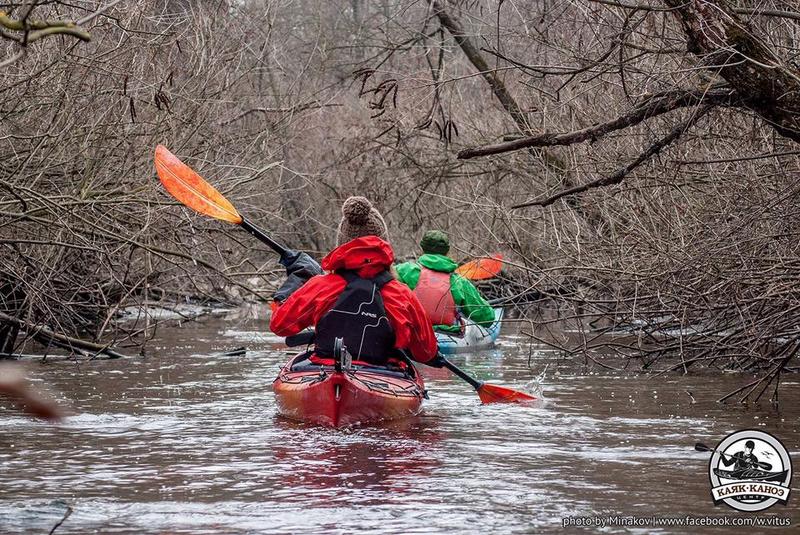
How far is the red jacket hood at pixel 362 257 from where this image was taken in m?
8.26

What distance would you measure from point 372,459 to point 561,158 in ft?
28.0

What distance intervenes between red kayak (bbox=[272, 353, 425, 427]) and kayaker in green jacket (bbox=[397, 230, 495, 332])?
4.12 m

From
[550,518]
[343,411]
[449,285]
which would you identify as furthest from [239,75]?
[550,518]

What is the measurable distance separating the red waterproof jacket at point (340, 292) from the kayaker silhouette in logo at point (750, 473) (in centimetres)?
217

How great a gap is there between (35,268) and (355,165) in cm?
879

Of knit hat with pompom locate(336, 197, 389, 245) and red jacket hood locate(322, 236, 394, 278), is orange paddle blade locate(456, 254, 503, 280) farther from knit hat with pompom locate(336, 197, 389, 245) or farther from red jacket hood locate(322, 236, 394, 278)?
red jacket hood locate(322, 236, 394, 278)

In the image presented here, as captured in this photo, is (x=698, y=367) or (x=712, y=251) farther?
(x=698, y=367)

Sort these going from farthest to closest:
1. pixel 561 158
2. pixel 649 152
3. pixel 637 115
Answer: pixel 561 158, pixel 649 152, pixel 637 115

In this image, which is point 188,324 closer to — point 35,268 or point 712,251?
point 35,268

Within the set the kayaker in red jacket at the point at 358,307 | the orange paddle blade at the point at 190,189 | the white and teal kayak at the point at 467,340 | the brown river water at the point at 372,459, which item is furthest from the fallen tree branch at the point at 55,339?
the kayaker in red jacket at the point at 358,307

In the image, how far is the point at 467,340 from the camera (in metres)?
14.1

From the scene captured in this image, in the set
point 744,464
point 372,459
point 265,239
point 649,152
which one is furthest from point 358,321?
point 744,464

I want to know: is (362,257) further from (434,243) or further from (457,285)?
(434,243)

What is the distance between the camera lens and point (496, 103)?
56.7 ft
